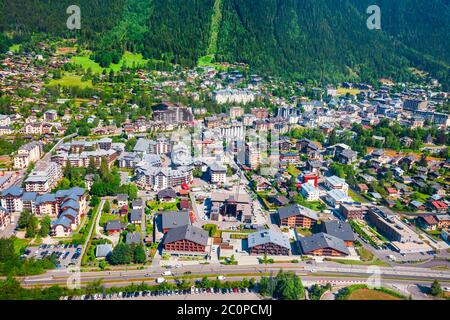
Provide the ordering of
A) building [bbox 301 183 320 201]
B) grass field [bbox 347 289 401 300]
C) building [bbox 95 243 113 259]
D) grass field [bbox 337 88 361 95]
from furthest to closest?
grass field [bbox 337 88 361 95], building [bbox 301 183 320 201], building [bbox 95 243 113 259], grass field [bbox 347 289 401 300]

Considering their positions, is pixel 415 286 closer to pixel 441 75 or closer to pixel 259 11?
pixel 441 75

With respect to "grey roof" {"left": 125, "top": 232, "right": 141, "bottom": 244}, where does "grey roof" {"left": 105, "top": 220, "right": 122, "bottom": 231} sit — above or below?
above

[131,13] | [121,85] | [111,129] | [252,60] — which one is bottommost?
[111,129]

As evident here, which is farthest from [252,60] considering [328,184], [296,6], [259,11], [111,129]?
[328,184]

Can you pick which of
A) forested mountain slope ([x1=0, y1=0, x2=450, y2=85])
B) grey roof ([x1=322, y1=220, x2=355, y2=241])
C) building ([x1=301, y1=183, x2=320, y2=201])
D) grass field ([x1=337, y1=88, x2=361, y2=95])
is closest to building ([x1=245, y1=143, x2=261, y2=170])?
building ([x1=301, y1=183, x2=320, y2=201])

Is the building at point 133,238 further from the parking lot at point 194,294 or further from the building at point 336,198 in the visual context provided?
the building at point 336,198

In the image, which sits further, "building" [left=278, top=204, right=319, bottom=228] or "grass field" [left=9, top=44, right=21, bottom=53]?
"grass field" [left=9, top=44, right=21, bottom=53]

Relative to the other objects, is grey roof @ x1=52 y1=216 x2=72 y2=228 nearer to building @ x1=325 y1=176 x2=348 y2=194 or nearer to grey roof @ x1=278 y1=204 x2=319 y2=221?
grey roof @ x1=278 y1=204 x2=319 y2=221

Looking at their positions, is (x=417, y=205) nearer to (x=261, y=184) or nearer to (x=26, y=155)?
(x=261, y=184)

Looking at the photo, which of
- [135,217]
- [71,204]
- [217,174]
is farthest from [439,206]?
[71,204]
